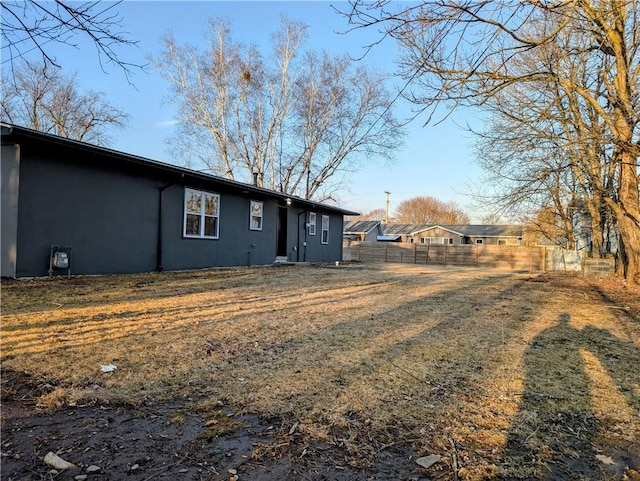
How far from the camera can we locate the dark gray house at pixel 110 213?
23.2 feet

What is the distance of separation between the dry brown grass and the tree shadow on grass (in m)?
0.01

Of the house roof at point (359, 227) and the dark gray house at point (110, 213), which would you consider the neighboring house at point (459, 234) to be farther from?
the dark gray house at point (110, 213)

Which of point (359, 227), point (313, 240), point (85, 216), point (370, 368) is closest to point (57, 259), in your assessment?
point (85, 216)

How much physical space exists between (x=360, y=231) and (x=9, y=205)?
3611 centimetres

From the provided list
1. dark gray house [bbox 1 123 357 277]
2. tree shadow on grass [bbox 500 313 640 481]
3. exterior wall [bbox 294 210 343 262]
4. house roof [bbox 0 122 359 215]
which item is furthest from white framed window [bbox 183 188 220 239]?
tree shadow on grass [bbox 500 313 640 481]

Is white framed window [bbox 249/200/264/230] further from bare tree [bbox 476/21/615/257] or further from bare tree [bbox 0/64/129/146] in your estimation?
bare tree [bbox 0/64/129/146]

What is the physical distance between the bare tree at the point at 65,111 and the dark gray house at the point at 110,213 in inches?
600

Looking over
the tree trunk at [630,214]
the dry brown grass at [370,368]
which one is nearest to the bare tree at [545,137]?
the tree trunk at [630,214]

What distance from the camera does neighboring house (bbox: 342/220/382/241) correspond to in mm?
41731

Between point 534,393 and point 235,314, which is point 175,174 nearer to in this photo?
point 235,314

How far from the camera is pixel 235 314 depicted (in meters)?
5.23

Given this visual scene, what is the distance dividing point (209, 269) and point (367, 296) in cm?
571

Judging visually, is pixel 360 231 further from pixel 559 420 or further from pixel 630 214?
pixel 559 420

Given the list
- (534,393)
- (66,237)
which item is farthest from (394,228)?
(534,393)
